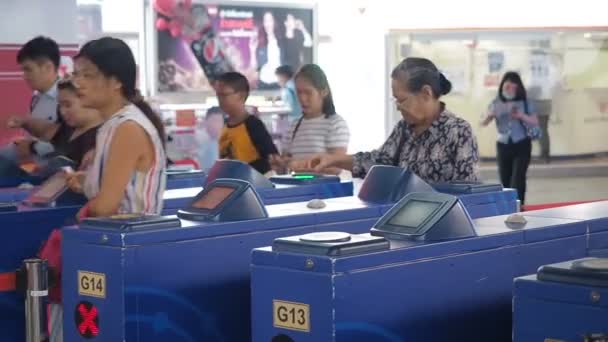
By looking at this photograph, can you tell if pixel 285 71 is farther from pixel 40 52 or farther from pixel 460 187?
pixel 460 187

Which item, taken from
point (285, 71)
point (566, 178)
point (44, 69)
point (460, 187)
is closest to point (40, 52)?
point (44, 69)

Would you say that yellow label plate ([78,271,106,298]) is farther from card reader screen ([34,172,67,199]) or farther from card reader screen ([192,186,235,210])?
card reader screen ([34,172,67,199])

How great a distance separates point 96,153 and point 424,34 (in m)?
8.96

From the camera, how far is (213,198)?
147 inches

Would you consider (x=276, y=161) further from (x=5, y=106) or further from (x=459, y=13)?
(x=459, y=13)

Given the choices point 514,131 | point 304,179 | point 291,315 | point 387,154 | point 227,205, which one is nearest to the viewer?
point 291,315

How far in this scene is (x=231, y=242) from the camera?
11.9 ft

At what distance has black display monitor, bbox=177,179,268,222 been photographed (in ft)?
12.0

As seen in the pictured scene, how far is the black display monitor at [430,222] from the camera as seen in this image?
3.21 m

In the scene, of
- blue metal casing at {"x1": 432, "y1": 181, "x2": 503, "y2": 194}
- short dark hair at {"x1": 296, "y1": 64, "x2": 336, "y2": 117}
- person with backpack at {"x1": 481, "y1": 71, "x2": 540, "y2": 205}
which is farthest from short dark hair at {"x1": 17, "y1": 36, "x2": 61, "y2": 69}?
person with backpack at {"x1": 481, "y1": 71, "x2": 540, "y2": 205}

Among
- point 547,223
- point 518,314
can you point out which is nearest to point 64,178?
point 547,223

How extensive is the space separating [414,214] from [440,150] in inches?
39.8

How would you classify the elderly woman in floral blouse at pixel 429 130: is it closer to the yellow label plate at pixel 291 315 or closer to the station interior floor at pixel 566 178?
the yellow label plate at pixel 291 315

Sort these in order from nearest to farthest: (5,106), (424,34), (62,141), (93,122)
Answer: (93,122) → (62,141) → (5,106) → (424,34)
